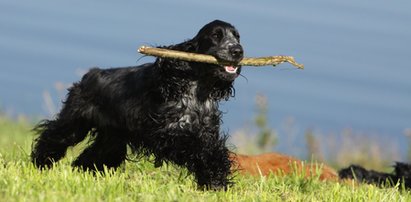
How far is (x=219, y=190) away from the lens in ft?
29.4

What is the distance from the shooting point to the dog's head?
28.9 feet

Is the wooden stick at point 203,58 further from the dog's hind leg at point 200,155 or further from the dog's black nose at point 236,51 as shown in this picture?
the dog's hind leg at point 200,155

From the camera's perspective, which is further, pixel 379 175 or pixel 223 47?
pixel 379 175

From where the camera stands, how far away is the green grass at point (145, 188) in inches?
293

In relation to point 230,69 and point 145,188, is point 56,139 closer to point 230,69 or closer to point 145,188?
point 230,69

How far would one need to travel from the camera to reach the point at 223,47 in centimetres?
886

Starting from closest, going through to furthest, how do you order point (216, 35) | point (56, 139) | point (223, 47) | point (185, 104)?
1. point (223, 47)
2. point (216, 35)
3. point (185, 104)
4. point (56, 139)

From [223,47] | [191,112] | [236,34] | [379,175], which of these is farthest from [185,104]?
[379,175]

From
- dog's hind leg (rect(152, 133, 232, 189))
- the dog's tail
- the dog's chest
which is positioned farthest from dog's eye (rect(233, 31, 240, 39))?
the dog's tail

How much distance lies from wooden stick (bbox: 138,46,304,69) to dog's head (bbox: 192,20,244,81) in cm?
7

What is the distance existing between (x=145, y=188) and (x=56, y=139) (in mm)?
2661

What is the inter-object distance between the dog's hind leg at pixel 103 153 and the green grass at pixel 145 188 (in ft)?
0.53

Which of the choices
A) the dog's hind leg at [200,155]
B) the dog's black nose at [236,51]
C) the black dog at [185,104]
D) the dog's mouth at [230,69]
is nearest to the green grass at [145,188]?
the dog's hind leg at [200,155]

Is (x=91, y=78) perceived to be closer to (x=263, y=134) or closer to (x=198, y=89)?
(x=198, y=89)
